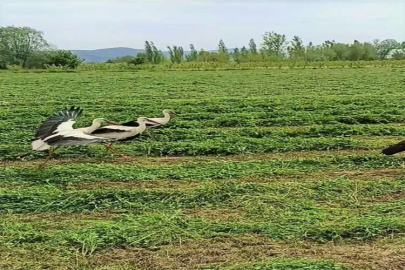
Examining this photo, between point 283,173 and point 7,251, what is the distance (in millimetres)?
3202

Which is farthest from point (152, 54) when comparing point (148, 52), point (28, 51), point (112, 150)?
point (112, 150)

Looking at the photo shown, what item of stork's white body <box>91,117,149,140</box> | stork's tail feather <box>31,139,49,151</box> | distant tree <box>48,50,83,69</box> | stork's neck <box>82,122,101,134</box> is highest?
stork's neck <box>82,122,101,134</box>

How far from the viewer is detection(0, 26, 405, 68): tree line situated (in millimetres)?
46688

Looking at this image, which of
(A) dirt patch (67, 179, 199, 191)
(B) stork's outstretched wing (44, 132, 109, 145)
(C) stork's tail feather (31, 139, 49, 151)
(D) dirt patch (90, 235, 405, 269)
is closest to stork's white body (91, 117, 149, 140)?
(B) stork's outstretched wing (44, 132, 109, 145)

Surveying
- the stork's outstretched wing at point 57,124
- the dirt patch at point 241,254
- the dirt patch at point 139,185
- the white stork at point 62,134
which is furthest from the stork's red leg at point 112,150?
the dirt patch at point 241,254

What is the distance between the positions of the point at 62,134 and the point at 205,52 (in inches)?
1829

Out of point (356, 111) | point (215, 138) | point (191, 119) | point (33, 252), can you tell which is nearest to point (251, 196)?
point (33, 252)

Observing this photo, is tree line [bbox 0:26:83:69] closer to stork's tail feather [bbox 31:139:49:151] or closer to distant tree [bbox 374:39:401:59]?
distant tree [bbox 374:39:401:59]

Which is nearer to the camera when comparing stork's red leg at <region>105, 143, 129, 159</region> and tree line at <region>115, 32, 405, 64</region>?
stork's red leg at <region>105, 143, 129, 159</region>

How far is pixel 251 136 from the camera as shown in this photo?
8312mm

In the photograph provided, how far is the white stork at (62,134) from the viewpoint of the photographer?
19.1 ft

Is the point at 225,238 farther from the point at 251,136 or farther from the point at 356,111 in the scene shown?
the point at 356,111

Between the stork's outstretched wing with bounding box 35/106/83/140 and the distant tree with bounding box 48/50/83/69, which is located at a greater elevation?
the stork's outstretched wing with bounding box 35/106/83/140

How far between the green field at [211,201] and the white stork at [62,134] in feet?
1.08
